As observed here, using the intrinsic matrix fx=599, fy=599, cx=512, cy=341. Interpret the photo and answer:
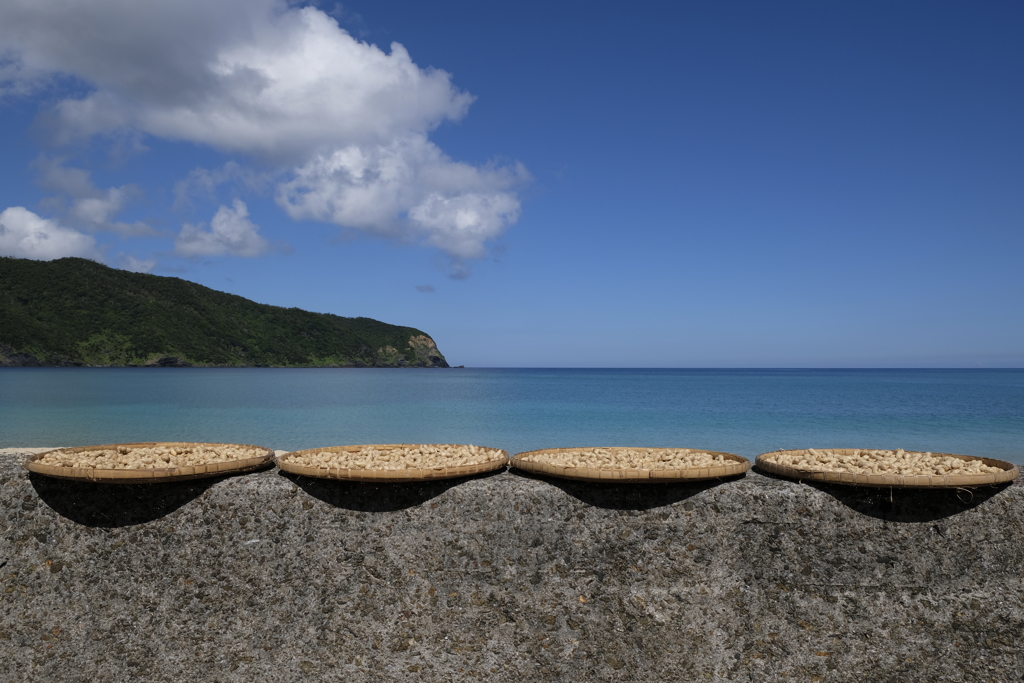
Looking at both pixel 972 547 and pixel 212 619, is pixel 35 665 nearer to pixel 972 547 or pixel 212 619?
pixel 212 619

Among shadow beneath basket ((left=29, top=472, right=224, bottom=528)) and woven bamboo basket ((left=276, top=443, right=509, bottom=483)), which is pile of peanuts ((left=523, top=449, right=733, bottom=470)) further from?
shadow beneath basket ((left=29, top=472, right=224, bottom=528))

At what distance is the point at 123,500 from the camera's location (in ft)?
11.4

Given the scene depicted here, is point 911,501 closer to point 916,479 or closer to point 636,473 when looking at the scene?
point 916,479

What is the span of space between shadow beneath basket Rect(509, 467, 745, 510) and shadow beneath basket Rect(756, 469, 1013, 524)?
73 cm

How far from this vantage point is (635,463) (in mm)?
3639

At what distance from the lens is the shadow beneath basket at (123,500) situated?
11.4 ft

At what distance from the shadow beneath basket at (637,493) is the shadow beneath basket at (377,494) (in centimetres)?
70

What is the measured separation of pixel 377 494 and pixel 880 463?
2.98 metres

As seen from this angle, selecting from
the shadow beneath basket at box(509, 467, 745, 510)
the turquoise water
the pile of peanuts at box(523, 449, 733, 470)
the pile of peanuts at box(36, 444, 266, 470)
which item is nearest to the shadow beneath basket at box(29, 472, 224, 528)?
the pile of peanuts at box(36, 444, 266, 470)

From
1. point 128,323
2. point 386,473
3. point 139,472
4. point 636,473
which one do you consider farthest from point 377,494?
point 128,323

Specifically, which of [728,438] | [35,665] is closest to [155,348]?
[728,438]

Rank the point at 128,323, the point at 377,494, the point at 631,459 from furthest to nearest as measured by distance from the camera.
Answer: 1. the point at 128,323
2. the point at 631,459
3. the point at 377,494

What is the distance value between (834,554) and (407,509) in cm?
239

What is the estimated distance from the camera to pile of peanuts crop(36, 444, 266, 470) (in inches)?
141
